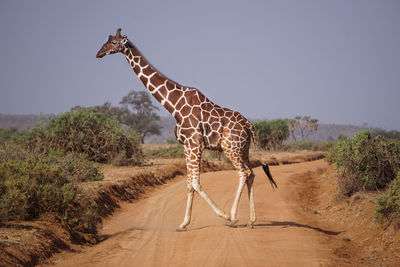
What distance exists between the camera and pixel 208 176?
1694 centimetres

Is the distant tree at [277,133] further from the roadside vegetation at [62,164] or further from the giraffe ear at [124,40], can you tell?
the giraffe ear at [124,40]

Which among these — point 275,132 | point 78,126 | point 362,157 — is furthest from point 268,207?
point 275,132

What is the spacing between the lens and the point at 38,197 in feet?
25.6

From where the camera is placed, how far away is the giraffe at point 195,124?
877 centimetres

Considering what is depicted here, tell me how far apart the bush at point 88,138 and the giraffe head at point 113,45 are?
347 inches

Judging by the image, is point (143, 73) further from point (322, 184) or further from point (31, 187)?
point (322, 184)

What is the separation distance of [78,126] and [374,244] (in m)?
13.3

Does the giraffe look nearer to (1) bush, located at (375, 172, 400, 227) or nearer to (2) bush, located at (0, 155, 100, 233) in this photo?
(2) bush, located at (0, 155, 100, 233)

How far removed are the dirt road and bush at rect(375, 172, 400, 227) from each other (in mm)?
1115

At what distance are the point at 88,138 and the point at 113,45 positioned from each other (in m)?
9.71

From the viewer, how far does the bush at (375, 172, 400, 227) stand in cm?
806

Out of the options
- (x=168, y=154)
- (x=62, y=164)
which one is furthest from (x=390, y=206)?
(x=168, y=154)

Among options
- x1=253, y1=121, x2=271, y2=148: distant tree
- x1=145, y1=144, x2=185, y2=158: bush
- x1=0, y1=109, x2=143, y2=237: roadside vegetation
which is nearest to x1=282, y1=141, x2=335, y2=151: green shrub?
x1=253, y1=121, x2=271, y2=148: distant tree

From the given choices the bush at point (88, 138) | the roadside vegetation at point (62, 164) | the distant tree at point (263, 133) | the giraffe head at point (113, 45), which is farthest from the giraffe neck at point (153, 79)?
the distant tree at point (263, 133)
